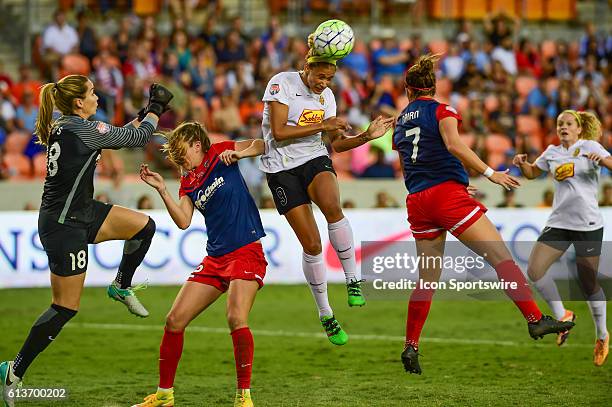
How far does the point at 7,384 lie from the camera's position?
8859 mm

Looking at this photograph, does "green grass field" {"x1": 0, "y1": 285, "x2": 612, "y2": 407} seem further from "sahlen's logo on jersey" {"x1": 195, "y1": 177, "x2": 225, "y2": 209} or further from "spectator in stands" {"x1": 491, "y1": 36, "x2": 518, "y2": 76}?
"spectator in stands" {"x1": 491, "y1": 36, "x2": 518, "y2": 76}

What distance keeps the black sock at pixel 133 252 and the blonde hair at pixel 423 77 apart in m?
2.43

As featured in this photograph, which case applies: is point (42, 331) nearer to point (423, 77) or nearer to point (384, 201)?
point (423, 77)

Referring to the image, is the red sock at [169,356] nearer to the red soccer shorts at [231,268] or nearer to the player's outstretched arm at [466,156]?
the red soccer shorts at [231,268]

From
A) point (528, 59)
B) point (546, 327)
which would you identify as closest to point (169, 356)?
point (546, 327)

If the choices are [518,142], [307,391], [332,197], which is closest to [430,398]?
[307,391]

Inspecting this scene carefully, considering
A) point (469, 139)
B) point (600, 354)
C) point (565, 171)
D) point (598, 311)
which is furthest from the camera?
point (469, 139)

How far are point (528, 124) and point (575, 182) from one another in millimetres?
11409

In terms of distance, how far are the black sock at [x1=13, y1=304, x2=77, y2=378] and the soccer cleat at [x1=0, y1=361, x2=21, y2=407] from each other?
0.05 meters

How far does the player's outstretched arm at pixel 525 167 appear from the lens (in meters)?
10.2

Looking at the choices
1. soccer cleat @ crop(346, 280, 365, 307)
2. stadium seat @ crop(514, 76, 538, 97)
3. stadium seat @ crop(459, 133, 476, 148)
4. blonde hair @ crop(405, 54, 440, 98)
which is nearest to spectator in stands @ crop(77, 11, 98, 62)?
stadium seat @ crop(459, 133, 476, 148)

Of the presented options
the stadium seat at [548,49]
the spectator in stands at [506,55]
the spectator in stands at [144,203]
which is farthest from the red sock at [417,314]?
the stadium seat at [548,49]

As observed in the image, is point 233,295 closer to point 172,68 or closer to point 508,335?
point 508,335

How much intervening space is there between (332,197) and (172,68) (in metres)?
11.7
